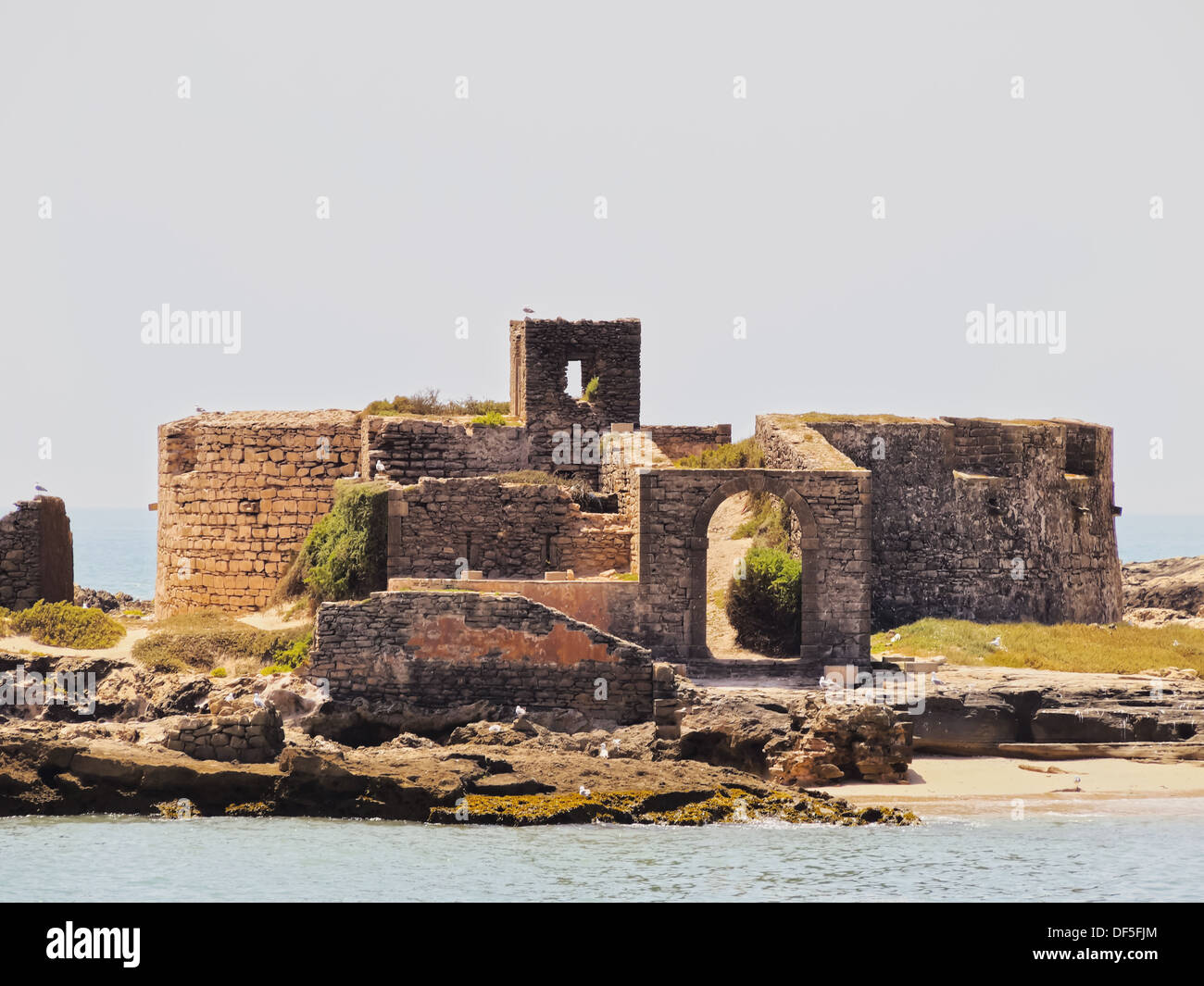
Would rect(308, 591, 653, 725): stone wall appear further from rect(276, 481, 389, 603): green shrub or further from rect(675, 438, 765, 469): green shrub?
rect(675, 438, 765, 469): green shrub

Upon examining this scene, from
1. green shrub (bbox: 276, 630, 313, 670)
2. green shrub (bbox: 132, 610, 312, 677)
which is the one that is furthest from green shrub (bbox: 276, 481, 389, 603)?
green shrub (bbox: 276, 630, 313, 670)

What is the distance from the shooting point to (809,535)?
102 ft

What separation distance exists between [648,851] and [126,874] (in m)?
6.01

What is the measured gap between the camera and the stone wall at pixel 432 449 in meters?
34.5

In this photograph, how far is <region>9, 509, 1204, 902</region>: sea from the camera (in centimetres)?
2459

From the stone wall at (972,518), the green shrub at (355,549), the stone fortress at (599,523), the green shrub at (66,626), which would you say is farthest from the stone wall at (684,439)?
the green shrub at (66,626)

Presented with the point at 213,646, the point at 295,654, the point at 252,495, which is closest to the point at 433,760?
the point at 295,654

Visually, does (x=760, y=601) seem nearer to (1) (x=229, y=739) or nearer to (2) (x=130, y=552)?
Answer: (1) (x=229, y=739)

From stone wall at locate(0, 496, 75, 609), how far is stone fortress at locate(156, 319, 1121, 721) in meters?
2.24

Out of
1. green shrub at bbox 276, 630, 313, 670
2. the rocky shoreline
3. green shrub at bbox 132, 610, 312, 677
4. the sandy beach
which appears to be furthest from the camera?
green shrub at bbox 132, 610, 312, 677

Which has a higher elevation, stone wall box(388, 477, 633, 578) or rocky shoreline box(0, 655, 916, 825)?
stone wall box(388, 477, 633, 578)

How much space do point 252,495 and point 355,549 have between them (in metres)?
3.68
